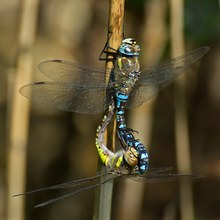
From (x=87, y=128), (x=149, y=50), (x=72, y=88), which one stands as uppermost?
(x=149, y=50)

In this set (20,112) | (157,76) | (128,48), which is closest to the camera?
(128,48)

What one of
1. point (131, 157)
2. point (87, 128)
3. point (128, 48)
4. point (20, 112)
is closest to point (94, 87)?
point (128, 48)

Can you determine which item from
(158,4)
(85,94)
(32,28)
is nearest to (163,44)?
(158,4)

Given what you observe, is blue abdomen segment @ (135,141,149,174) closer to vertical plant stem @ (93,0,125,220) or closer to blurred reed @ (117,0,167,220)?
vertical plant stem @ (93,0,125,220)

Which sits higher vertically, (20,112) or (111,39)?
(111,39)

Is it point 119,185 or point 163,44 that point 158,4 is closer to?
point 163,44

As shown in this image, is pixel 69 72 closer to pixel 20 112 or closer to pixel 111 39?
pixel 111 39

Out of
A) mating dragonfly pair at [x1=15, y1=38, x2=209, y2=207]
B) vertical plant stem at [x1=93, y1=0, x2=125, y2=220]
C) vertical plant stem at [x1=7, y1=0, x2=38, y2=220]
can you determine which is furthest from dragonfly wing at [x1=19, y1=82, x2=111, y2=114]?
vertical plant stem at [x1=7, y1=0, x2=38, y2=220]
